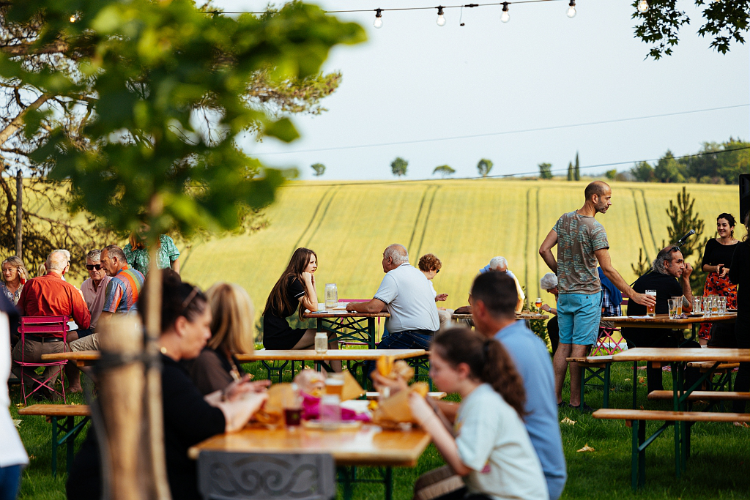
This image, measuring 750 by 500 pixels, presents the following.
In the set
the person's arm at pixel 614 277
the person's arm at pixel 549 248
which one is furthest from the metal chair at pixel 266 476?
the person's arm at pixel 549 248

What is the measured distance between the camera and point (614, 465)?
512cm

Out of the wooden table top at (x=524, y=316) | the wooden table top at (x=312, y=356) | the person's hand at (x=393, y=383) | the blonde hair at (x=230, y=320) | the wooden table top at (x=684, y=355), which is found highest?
the blonde hair at (x=230, y=320)

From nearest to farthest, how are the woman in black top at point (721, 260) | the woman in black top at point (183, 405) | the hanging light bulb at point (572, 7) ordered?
1. the woman in black top at point (183, 405)
2. the woman in black top at point (721, 260)
3. the hanging light bulb at point (572, 7)

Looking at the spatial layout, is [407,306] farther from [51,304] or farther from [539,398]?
[539,398]

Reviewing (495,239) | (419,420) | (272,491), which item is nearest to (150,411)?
(272,491)

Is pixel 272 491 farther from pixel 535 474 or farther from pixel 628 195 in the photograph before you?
pixel 628 195

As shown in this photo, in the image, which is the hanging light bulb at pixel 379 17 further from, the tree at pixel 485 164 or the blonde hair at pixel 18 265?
the tree at pixel 485 164

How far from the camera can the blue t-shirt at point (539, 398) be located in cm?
283

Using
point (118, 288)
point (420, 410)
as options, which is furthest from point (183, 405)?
point (118, 288)

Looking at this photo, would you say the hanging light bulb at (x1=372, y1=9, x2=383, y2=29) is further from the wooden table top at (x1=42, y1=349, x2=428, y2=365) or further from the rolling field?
the rolling field

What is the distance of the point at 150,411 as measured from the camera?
1.82 m

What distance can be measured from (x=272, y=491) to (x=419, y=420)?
0.52 m

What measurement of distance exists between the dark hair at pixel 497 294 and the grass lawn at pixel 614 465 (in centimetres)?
187

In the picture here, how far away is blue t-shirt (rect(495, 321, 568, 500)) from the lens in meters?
2.83
